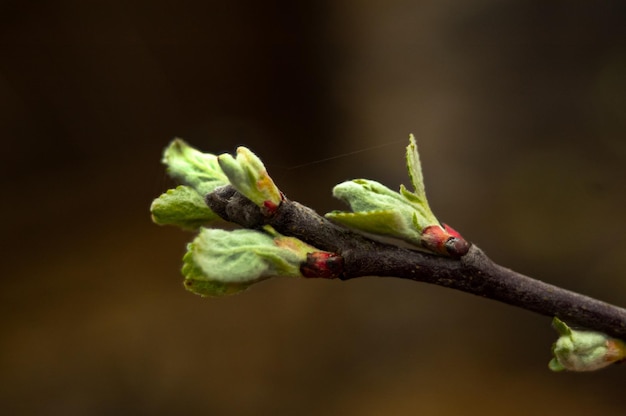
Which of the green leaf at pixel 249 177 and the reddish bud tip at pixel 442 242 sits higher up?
the green leaf at pixel 249 177

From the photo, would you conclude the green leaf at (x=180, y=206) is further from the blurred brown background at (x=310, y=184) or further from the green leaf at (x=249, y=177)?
the blurred brown background at (x=310, y=184)

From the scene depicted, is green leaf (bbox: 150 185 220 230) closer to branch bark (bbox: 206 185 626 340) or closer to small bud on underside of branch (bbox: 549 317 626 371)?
branch bark (bbox: 206 185 626 340)

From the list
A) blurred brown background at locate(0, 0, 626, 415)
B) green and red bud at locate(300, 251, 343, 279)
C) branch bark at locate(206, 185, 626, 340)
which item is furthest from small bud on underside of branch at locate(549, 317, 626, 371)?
blurred brown background at locate(0, 0, 626, 415)

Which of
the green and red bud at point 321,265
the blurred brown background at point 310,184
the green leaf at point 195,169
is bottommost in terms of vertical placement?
the blurred brown background at point 310,184

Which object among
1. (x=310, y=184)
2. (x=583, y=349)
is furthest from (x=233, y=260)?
(x=310, y=184)

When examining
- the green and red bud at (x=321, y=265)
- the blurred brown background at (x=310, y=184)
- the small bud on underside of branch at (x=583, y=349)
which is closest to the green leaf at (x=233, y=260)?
the green and red bud at (x=321, y=265)

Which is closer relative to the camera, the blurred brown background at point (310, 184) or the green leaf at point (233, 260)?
the green leaf at point (233, 260)

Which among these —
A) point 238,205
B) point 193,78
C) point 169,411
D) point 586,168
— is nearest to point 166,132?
point 193,78

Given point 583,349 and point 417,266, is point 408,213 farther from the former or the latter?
point 583,349

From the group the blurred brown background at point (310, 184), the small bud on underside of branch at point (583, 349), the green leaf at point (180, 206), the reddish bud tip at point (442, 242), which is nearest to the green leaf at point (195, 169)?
the green leaf at point (180, 206)
